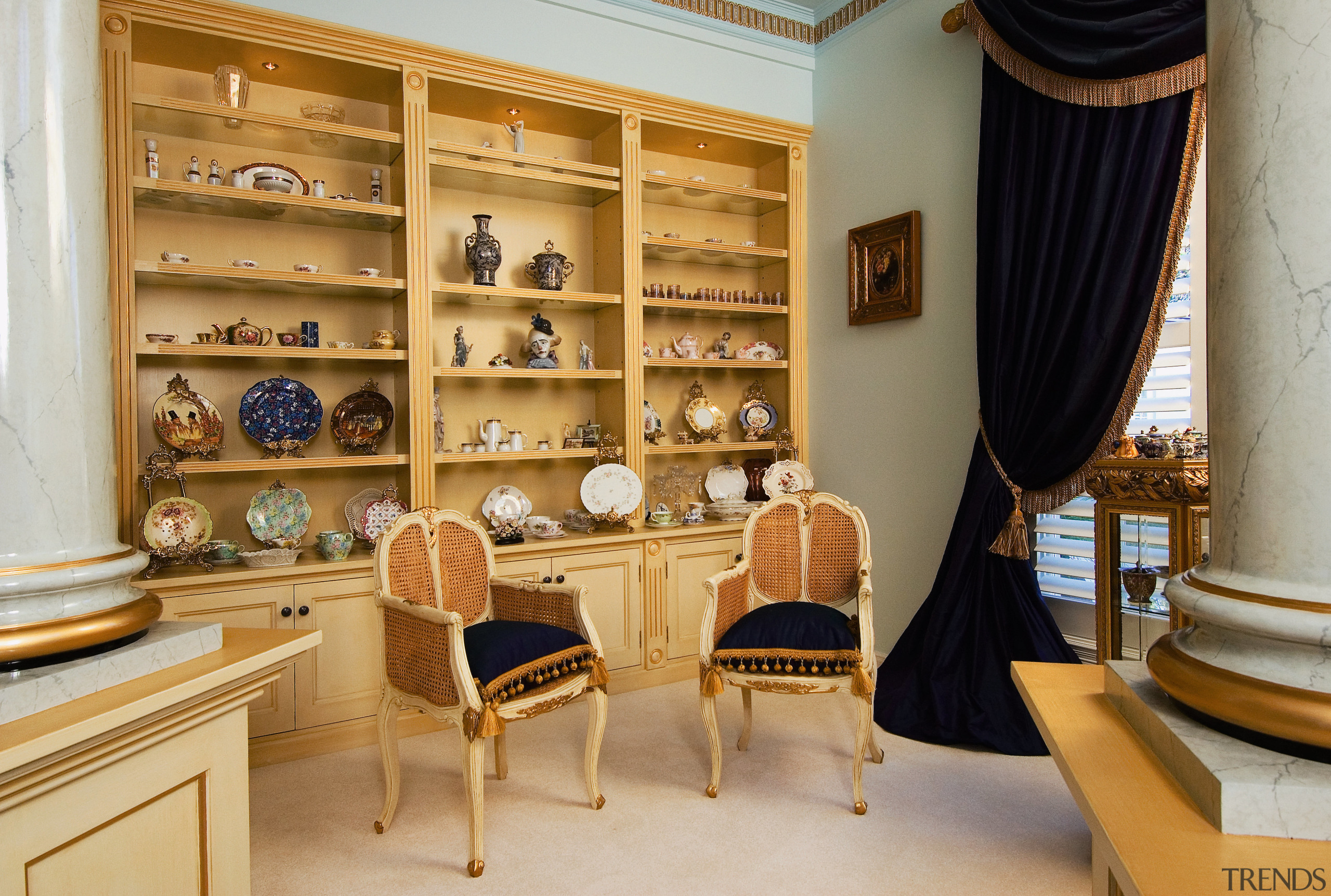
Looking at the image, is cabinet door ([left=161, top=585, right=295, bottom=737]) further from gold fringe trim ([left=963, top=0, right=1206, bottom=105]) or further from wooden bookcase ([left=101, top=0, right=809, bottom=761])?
gold fringe trim ([left=963, top=0, right=1206, bottom=105])

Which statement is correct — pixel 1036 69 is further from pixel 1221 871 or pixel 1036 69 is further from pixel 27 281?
pixel 27 281

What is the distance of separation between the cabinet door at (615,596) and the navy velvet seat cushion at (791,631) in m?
1.07

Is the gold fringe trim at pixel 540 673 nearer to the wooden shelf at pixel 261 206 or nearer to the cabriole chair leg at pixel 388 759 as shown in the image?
the cabriole chair leg at pixel 388 759

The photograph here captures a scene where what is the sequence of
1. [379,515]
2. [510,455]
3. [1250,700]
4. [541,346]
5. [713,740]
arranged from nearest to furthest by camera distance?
[1250,700] < [713,740] < [379,515] < [510,455] < [541,346]

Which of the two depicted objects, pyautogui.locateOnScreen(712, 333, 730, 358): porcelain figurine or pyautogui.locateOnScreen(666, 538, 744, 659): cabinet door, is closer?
pyautogui.locateOnScreen(666, 538, 744, 659): cabinet door

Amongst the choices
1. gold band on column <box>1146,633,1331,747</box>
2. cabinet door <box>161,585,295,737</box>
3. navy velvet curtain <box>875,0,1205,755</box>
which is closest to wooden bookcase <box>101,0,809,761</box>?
cabinet door <box>161,585,295,737</box>

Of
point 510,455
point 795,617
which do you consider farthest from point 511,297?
point 795,617

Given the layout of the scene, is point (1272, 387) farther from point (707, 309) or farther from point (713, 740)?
point (707, 309)

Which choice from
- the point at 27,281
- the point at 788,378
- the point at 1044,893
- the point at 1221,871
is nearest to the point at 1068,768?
the point at 1221,871

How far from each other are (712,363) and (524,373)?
1.09 metres

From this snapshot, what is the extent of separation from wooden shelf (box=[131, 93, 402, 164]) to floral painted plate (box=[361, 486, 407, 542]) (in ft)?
5.13

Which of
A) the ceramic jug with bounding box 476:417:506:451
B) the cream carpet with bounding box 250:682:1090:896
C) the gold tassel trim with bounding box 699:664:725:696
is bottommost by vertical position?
the cream carpet with bounding box 250:682:1090:896

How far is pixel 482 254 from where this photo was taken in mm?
3746

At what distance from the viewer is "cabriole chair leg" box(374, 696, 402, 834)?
8.39 feet
